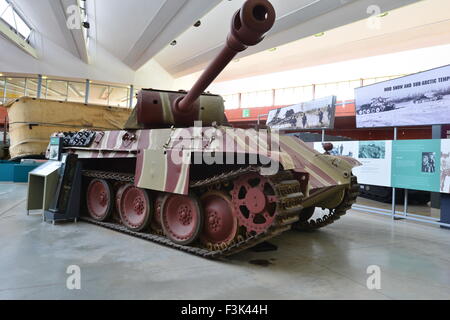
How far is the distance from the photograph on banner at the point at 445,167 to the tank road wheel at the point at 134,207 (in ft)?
19.0

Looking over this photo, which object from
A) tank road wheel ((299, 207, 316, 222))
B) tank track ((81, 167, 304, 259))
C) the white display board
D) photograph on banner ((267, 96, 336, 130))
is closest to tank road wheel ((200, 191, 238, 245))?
tank track ((81, 167, 304, 259))

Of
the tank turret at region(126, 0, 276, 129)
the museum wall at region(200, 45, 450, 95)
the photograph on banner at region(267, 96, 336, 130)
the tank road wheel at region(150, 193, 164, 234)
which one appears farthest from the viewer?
the museum wall at region(200, 45, 450, 95)

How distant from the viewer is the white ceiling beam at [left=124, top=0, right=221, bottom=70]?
11.0 metres

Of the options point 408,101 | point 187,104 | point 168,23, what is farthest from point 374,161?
point 168,23

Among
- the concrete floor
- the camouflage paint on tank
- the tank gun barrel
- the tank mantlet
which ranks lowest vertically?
the concrete floor

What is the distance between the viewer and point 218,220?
4.55 m

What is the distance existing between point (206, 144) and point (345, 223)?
14.4ft

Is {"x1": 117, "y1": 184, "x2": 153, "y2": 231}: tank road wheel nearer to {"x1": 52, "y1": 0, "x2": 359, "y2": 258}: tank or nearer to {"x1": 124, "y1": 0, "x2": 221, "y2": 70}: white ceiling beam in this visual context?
{"x1": 52, "y1": 0, "x2": 359, "y2": 258}: tank

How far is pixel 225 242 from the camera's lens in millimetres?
4441

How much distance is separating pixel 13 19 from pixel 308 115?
13311mm

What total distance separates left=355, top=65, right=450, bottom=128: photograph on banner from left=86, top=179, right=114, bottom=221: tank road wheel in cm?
656

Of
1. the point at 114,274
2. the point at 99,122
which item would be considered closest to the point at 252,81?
the point at 99,122

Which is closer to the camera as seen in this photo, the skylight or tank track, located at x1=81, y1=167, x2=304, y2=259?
tank track, located at x1=81, y1=167, x2=304, y2=259

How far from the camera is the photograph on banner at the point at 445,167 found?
6710 millimetres
